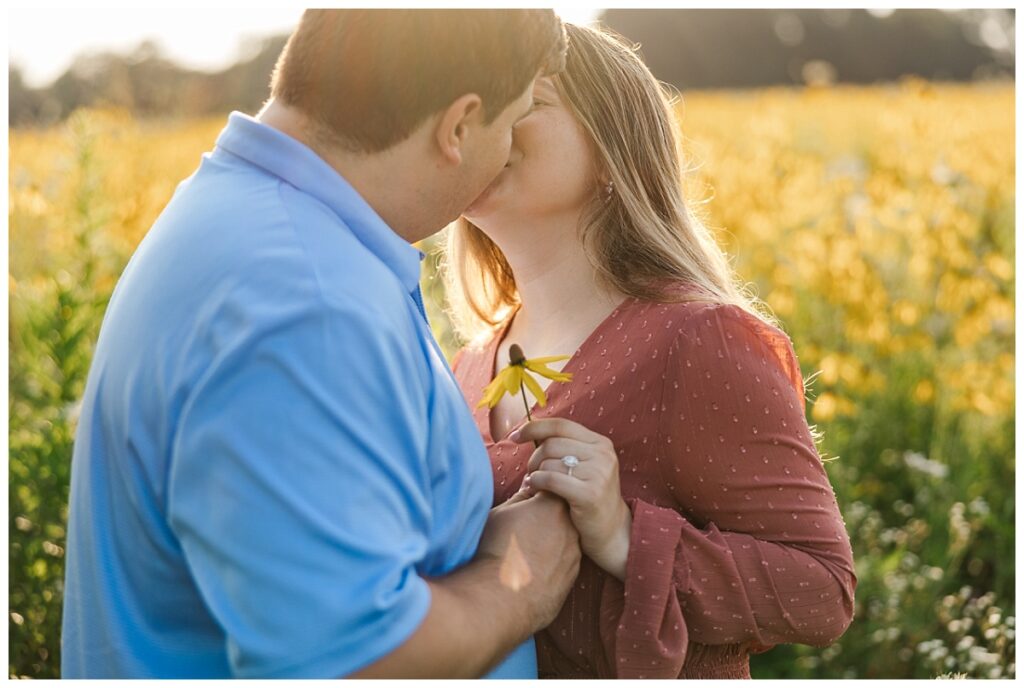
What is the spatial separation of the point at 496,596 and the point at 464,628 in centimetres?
11

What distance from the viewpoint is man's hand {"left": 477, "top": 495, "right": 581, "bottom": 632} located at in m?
1.28

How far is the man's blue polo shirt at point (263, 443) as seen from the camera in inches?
37.7

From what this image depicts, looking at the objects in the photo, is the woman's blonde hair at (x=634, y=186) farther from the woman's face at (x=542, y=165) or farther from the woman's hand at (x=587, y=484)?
the woman's hand at (x=587, y=484)

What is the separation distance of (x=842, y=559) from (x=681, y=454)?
0.31 m

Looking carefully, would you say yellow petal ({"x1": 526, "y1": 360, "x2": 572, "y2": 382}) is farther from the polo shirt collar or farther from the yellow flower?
the polo shirt collar

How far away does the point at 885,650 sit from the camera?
3170 millimetres

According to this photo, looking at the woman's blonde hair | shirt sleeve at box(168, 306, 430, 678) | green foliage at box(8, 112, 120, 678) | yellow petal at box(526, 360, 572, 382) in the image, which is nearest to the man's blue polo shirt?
shirt sleeve at box(168, 306, 430, 678)

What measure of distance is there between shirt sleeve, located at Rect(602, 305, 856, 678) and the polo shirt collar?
599 millimetres

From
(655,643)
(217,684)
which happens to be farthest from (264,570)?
(655,643)

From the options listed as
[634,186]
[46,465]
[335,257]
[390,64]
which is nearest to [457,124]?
[390,64]

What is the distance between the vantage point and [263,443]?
95cm

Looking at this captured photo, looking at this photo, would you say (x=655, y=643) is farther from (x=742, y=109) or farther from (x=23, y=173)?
(x=742, y=109)

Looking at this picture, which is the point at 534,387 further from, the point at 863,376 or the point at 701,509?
the point at 863,376

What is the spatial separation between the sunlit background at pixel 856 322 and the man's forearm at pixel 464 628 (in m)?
0.91
